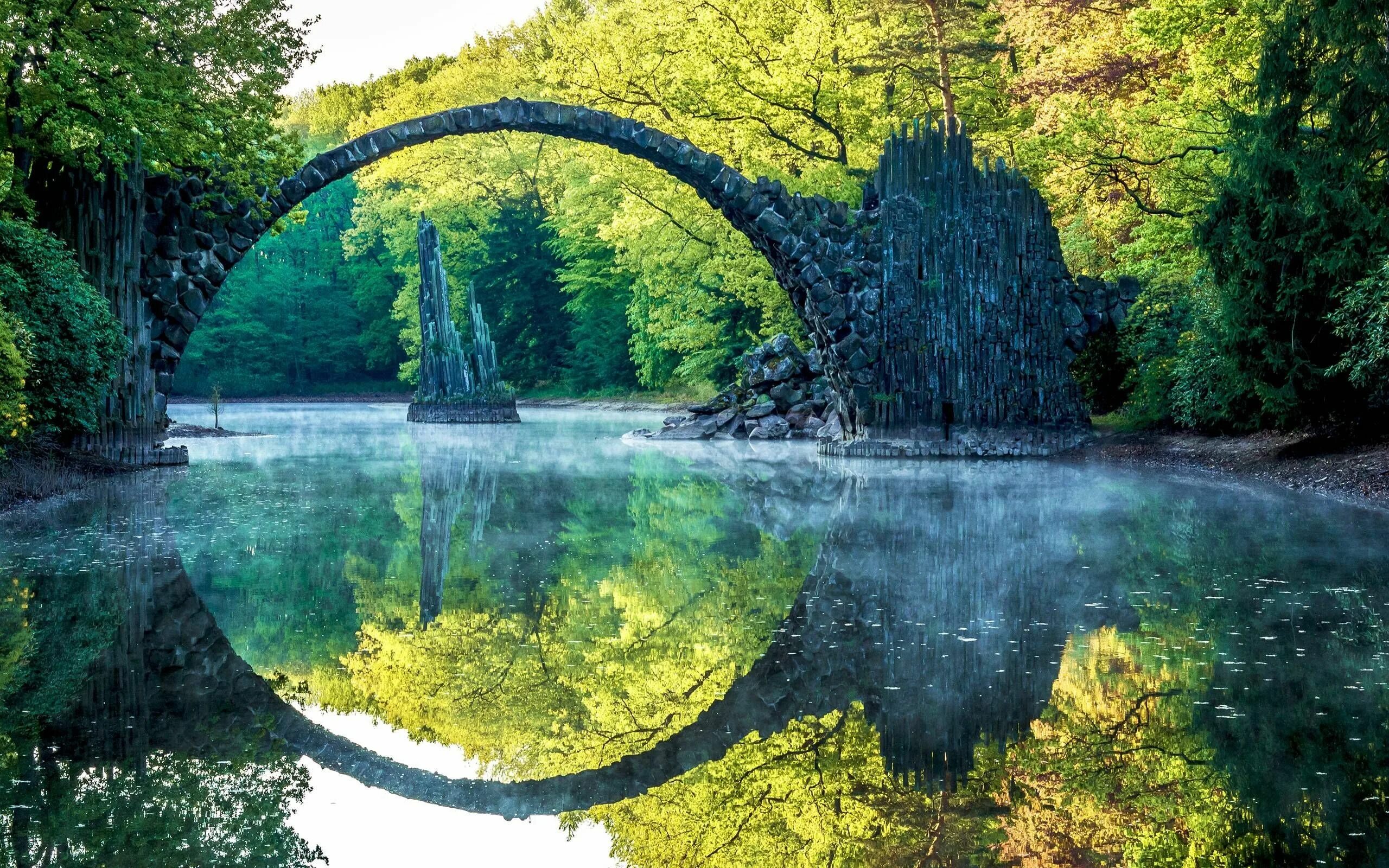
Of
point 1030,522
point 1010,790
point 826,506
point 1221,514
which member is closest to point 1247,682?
point 1010,790

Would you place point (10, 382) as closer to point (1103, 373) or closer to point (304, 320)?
point (1103, 373)

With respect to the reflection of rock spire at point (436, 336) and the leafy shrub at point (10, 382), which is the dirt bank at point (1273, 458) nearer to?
the leafy shrub at point (10, 382)

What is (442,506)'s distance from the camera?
43.4ft

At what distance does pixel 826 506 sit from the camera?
1273 centimetres

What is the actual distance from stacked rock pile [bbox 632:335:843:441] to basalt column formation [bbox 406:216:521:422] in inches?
277

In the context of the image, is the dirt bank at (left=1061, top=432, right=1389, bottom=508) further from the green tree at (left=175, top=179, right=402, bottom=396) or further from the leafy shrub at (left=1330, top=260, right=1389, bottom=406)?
the green tree at (left=175, top=179, right=402, bottom=396)

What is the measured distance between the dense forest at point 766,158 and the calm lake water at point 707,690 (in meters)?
4.45

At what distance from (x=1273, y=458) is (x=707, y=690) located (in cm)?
1232

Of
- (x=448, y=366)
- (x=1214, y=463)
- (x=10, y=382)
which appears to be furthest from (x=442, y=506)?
(x=448, y=366)

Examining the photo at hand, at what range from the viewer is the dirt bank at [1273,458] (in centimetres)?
1309

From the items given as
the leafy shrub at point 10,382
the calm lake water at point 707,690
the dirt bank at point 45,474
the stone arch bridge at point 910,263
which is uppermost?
the stone arch bridge at point 910,263

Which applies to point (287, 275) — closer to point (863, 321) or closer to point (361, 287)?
point (361, 287)

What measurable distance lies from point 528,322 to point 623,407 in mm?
12339

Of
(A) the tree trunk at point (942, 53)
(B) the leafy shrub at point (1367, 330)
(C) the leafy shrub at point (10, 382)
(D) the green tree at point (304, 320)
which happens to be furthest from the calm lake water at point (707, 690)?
(D) the green tree at point (304, 320)
